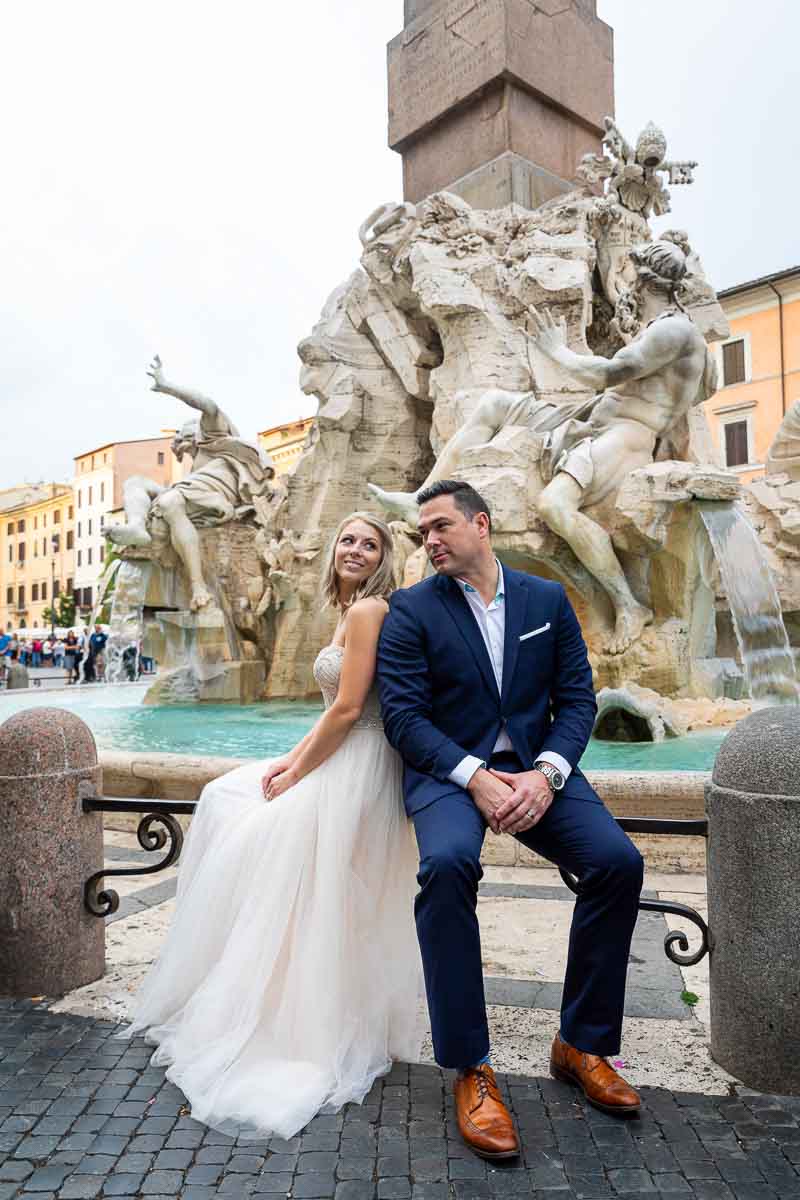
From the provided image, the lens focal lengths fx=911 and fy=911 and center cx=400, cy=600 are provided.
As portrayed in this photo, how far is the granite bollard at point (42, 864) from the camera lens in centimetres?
311

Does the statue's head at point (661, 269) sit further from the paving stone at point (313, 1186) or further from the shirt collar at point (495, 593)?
the paving stone at point (313, 1186)

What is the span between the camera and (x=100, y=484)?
65.4 meters

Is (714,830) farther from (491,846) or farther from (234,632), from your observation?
(234,632)

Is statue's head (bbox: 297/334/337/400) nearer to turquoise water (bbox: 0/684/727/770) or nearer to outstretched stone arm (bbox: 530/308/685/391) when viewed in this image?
turquoise water (bbox: 0/684/727/770)

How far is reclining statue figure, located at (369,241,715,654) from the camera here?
7516 millimetres

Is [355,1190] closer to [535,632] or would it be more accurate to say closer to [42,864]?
[535,632]

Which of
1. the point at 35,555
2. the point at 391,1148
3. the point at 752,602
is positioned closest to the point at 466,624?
the point at 391,1148

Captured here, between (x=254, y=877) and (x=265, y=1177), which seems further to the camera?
(x=254, y=877)

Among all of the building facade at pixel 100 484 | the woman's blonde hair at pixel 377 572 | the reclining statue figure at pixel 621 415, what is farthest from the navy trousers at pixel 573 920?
the building facade at pixel 100 484

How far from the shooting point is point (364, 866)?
270cm

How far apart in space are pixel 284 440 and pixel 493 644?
5185 centimetres

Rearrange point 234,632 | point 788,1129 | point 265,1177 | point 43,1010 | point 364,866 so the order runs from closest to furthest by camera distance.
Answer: point 265,1177 → point 788,1129 → point 364,866 → point 43,1010 → point 234,632

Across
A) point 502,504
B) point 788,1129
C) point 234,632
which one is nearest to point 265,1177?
point 788,1129

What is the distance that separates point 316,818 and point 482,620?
2.52 feet
